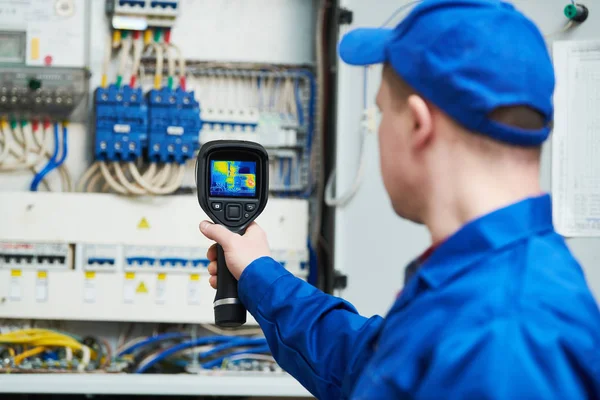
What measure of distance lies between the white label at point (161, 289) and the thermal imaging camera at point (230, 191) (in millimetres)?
1166

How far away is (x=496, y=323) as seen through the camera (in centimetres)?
63

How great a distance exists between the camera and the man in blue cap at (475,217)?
624mm

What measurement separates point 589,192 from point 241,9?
4.46 feet

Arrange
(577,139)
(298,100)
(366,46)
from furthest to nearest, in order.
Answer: (298,100) → (577,139) → (366,46)

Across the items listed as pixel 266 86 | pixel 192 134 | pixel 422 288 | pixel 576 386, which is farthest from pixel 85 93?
pixel 576 386

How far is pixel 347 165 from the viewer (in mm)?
2240

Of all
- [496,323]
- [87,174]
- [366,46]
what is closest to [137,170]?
[87,174]

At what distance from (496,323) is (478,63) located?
0.83 feet

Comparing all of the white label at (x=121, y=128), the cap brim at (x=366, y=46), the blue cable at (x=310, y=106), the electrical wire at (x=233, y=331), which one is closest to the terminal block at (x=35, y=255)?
the white label at (x=121, y=128)

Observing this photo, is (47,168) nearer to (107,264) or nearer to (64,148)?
(64,148)

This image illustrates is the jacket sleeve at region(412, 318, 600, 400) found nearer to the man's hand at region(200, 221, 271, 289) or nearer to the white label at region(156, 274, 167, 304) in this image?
the man's hand at region(200, 221, 271, 289)

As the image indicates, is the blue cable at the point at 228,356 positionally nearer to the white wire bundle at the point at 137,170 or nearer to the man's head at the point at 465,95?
the white wire bundle at the point at 137,170

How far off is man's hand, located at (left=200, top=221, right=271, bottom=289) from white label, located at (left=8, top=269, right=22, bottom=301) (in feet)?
4.33

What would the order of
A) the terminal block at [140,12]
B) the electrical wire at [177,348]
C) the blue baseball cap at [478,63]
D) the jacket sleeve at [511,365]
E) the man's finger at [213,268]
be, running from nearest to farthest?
the jacket sleeve at [511,365] → the blue baseball cap at [478,63] → the man's finger at [213,268] → the electrical wire at [177,348] → the terminal block at [140,12]
